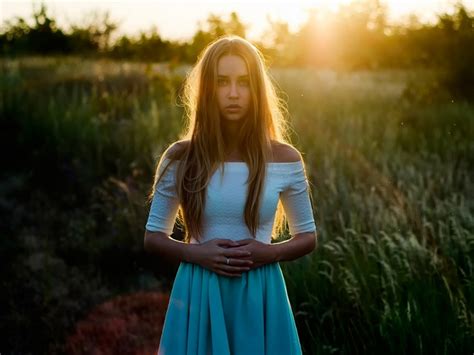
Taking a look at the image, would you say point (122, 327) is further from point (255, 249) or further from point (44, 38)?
point (44, 38)

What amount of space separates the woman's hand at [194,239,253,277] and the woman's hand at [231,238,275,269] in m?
0.01

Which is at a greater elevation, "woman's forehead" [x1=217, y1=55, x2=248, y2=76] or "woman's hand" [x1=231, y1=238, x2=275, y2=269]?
"woman's forehead" [x1=217, y1=55, x2=248, y2=76]

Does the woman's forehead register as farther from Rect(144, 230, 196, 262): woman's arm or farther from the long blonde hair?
Rect(144, 230, 196, 262): woman's arm

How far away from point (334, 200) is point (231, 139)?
298cm

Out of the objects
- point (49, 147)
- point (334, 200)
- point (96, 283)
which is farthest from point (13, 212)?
point (334, 200)

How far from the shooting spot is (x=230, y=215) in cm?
220

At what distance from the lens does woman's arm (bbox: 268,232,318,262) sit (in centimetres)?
219

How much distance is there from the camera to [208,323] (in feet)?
7.19

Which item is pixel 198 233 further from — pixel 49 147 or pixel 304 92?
pixel 304 92

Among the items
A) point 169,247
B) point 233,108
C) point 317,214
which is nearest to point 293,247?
point 169,247

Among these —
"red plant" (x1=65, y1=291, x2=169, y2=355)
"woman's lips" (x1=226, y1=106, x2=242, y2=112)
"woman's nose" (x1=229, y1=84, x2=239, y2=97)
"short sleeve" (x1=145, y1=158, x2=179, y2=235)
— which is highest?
"woman's nose" (x1=229, y1=84, x2=239, y2=97)

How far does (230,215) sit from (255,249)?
0.16m

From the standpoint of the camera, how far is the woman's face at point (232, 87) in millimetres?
2236

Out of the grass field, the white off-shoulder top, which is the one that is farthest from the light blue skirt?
the grass field
